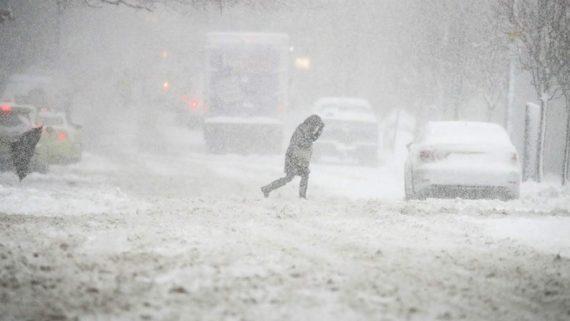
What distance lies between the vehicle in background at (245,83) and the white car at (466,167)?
42.3ft

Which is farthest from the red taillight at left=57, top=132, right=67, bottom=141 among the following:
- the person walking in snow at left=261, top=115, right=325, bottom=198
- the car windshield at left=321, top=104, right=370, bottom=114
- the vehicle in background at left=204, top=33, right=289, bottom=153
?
the person walking in snow at left=261, top=115, right=325, bottom=198

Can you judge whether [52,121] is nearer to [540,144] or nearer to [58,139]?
[58,139]

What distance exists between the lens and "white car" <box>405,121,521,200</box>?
41.1ft

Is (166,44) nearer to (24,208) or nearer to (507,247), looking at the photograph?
(24,208)

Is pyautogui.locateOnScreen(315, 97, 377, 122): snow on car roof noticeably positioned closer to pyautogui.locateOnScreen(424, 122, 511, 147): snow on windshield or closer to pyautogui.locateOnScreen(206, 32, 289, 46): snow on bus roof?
pyautogui.locateOnScreen(206, 32, 289, 46): snow on bus roof

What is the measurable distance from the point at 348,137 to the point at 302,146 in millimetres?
10175

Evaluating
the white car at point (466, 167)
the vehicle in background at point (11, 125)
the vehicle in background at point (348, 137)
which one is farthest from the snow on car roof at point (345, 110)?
the white car at point (466, 167)

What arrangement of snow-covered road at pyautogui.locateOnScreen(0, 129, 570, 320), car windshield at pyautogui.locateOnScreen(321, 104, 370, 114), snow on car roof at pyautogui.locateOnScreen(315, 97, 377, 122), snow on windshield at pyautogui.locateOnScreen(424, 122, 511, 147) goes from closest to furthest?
snow-covered road at pyautogui.locateOnScreen(0, 129, 570, 320), snow on windshield at pyautogui.locateOnScreen(424, 122, 511, 147), snow on car roof at pyautogui.locateOnScreen(315, 97, 377, 122), car windshield at pyautogui.locateOnScreen(321, 104, 370, 114)

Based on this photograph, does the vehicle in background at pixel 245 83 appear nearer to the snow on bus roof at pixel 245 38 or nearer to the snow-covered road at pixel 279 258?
the snow on bus roof at pixel 245 38

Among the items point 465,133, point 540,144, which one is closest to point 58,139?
point 465,133

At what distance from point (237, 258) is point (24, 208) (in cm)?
512

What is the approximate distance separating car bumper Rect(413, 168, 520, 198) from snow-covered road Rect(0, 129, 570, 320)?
408 mm

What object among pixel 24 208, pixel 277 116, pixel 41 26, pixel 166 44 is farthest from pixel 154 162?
pixel 166 44

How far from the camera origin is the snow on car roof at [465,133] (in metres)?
13.0
